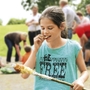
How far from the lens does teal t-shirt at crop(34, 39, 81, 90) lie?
286cm

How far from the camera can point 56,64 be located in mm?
2885

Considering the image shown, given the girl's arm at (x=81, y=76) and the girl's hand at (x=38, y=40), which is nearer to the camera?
the girl's arm at (x=81, y=76)

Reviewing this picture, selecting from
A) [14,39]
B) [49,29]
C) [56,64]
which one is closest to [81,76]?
[56,64]

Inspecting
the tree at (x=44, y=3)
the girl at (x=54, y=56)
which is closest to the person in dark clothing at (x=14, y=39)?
the girl at (x=54, y=56)

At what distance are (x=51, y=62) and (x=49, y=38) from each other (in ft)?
0.69

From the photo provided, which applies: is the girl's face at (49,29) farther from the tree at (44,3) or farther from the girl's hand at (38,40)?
the tree at (44,3)

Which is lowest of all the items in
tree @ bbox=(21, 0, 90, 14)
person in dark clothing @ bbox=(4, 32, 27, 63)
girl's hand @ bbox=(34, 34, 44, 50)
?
person in dark clothing @ bbox=(4, 32, 27, 63)

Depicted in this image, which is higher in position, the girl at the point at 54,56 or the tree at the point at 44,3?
the tree at the point at 44,3

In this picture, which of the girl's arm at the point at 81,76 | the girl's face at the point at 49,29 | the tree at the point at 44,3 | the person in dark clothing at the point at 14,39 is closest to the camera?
the girl's arm at the point at 81,76

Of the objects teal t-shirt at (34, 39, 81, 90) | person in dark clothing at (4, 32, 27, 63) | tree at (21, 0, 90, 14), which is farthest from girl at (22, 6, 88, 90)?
tree at (21, 0, 90, 14)

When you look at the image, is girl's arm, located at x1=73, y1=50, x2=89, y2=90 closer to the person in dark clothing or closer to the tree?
the person in dark clothing

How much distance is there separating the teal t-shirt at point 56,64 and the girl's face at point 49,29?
132 millimetres

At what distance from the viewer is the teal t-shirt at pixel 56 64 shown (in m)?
2.86

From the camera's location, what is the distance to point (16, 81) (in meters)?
7.55
